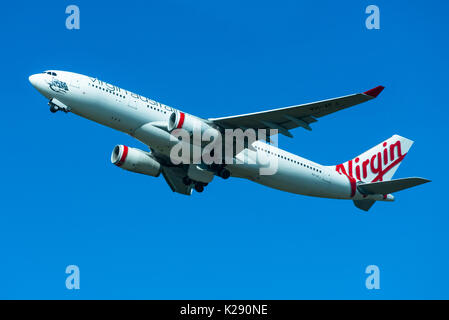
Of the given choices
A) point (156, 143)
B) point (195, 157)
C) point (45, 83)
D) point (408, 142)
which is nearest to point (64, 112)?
point (45, 83)

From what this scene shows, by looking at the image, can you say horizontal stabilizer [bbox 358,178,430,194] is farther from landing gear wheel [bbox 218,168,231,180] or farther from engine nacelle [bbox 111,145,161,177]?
engine nacelle [bbox 111,145,161,177]

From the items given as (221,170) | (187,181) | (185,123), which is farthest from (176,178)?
(185,123)

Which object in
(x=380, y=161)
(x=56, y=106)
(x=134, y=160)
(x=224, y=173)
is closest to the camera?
(x=56, y=106)

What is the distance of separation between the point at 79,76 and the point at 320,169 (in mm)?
15508

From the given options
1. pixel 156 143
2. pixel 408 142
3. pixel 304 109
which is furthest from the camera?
pixel 408 142

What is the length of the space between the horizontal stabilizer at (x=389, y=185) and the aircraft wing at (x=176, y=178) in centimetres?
1103

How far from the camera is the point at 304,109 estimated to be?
32.1 m

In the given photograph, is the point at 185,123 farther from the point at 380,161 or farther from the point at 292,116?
the point at 380,161

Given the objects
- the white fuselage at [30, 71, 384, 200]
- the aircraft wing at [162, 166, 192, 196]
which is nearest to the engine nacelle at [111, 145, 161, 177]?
the aircraft wing at [162, 166, 192, 196]

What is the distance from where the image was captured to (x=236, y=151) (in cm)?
3578

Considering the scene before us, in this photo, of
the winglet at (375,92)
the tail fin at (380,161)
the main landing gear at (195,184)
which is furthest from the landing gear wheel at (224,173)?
the winglet at (375,92)

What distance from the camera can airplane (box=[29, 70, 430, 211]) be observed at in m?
33.1

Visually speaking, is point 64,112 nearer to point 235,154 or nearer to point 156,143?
point 156,143

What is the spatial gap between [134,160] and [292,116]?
10586 mm
